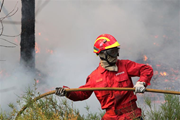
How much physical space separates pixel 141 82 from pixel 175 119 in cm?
163

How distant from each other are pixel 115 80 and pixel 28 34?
5.86m

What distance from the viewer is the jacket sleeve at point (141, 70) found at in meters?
4.99

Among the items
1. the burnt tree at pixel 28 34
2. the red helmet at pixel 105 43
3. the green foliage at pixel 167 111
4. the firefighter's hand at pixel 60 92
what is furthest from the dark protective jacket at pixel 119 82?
the burnt tree at pixel 28 34

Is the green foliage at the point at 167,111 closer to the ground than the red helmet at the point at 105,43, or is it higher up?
closer to the ground

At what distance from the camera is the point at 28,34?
10172 millimetres

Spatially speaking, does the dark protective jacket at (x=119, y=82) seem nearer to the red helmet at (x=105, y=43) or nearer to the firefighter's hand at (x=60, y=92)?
the firefighter's hand at (x=60, y=92)

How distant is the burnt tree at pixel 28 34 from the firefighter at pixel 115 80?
17.2 ft

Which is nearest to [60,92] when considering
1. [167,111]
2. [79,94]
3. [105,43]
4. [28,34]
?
[79,94]

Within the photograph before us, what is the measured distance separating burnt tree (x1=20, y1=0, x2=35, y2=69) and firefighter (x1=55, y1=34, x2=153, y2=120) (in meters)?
5.24

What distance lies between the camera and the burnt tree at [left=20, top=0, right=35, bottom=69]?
33.0ft

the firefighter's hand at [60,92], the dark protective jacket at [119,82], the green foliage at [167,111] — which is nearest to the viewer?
the dark protective jacket at [119,82]

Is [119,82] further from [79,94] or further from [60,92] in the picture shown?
[60,92]

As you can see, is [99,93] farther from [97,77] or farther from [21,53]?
[21,53]

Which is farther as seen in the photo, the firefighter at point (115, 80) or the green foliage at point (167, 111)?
the green foliage at point (167, 111)
